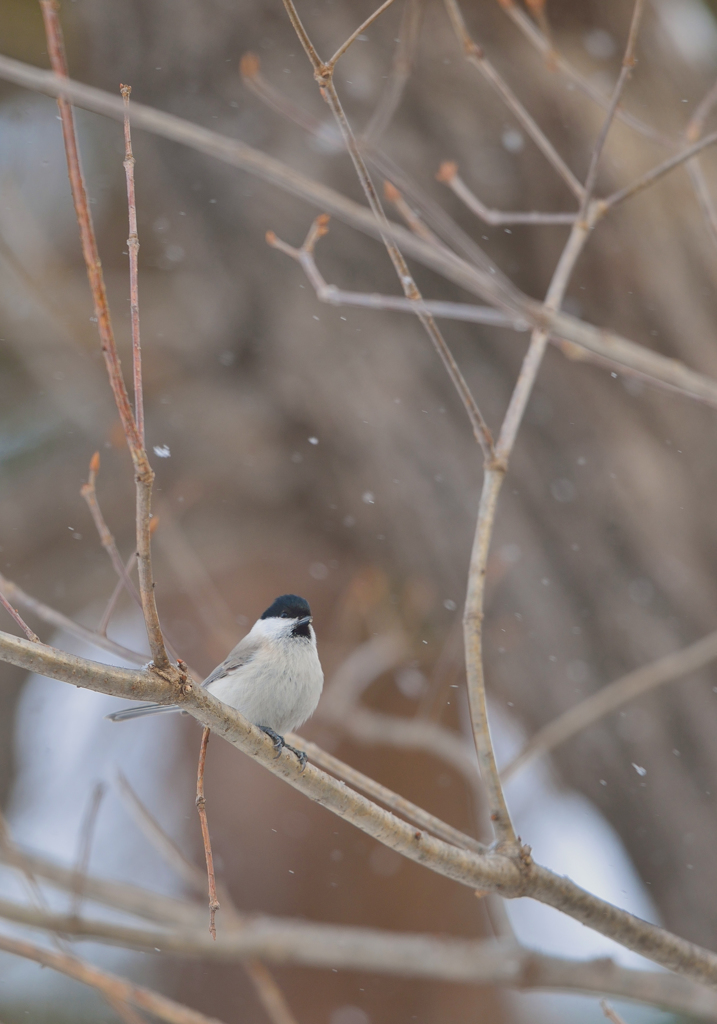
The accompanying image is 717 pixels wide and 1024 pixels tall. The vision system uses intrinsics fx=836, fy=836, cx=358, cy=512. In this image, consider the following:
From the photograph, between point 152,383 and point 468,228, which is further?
point 152,383

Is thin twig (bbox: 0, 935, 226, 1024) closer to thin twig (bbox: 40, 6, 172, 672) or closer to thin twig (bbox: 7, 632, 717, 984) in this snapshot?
thin twig (bbox: 7, 632, 717, 984)

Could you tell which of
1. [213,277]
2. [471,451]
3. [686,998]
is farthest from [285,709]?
[213,277]

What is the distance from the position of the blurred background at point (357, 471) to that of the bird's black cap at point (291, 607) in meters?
0.54

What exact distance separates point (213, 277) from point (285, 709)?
228cm

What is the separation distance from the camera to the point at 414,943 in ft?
6.96

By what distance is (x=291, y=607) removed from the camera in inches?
61.6

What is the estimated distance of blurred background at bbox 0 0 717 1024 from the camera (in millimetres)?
2635

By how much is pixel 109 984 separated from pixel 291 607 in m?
0.67

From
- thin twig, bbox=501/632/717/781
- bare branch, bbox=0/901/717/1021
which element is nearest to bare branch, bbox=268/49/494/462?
thin twig, bbox=501/632/717/781

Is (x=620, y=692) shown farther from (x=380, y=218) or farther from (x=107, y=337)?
(x=107, y=337)

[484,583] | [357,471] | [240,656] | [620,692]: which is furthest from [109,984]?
[357,471]

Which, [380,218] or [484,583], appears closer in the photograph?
[380,218]

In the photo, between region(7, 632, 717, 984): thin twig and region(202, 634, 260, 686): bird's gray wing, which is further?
region(202, 634, 260, 686): bird's gray wing

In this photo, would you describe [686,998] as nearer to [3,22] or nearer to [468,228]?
[468,228]
